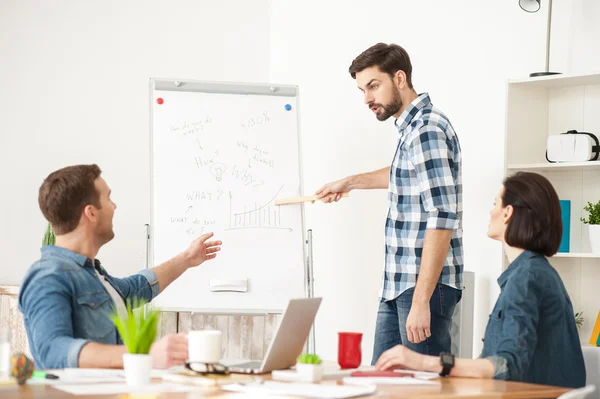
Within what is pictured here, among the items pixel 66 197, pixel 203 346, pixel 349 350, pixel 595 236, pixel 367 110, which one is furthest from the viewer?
pixel 367 110

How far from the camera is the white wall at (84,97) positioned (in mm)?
4414

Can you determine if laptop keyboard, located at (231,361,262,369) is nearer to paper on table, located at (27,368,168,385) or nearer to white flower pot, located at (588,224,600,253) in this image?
paper on table, located at (27,368,168,385)

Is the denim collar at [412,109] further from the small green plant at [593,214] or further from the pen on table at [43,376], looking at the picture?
the pen on table at [43,376]

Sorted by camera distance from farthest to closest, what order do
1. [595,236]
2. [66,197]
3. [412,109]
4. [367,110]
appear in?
[367,110] → [595,236] → [412,109] → [66,197]

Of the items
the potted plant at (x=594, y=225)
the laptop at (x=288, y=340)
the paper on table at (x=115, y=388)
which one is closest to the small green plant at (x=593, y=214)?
the potted plant at (x=594, y=225)

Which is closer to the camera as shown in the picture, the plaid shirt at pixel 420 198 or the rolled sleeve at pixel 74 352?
the rolled sleeve at pixel 74 352

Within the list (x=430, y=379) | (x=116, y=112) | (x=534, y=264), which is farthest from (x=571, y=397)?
(x=116, y=112)

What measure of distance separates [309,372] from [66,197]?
89 cm

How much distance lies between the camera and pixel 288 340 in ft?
6.69

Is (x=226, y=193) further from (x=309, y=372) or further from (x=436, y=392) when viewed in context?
(x=436, y=392)

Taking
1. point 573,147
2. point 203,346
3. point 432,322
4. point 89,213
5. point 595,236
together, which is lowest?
point 432,322

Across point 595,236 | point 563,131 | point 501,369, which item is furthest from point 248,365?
point 563,131

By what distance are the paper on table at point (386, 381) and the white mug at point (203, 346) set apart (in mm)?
308

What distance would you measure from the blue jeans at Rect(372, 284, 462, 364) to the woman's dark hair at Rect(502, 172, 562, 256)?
643 mm
